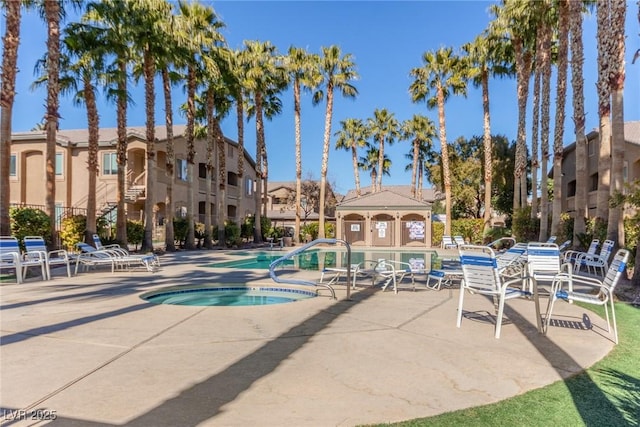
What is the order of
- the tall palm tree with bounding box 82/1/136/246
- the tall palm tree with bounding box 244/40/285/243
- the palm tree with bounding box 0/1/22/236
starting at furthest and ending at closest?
1. the tall palm tree with bounding box 244/40/285/243
2. the tall palm tree with bounding box 82/1/136/246
3. the palm tree with bounding box 0/1/22/236

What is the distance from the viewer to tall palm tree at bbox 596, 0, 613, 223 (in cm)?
1105

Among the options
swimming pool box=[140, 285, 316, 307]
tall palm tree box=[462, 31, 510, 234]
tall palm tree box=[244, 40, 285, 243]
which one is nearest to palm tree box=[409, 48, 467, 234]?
tall palm tree box=[462, 31, 510, 234]

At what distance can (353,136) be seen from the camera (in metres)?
43.6

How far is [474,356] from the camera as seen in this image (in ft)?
13.1

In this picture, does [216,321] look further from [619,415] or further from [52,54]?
[52,54]

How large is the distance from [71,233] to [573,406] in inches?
705

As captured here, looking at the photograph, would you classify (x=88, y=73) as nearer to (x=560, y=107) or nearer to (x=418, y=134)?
(x=560, y=107)

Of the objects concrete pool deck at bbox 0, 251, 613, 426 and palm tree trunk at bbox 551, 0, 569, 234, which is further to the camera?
palm tree trunk at bbox 551, 0, 569, 234

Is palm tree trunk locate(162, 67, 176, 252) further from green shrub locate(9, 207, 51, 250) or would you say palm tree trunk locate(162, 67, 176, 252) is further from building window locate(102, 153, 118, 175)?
building window locate(102, 153, 118, 175)

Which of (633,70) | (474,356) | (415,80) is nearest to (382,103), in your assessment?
(415,80)

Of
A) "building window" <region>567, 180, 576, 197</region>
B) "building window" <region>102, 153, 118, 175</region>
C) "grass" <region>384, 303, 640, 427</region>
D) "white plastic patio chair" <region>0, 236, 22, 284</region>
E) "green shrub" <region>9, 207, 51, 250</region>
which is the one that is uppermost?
"building window" <region>102, 153, 118, 175</region>

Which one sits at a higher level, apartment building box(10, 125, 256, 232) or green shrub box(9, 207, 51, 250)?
apartment building box(10, 125, 256, 232)

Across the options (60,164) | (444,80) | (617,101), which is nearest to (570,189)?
(444,80)

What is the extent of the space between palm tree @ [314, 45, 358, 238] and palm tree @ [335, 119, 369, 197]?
478 inches
